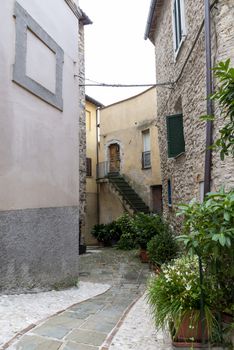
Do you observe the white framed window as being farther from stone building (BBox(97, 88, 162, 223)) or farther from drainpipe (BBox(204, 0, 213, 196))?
stone building (BBox(97, 88, 162, 223))

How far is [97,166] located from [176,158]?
9757 millimetres

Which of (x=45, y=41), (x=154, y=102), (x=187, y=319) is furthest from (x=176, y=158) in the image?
(x=154, y=102)

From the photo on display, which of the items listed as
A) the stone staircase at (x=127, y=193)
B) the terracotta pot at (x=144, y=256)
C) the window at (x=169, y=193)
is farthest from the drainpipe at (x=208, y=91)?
the stone staircase at (x=127, y=193)

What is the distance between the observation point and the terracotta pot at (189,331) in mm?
2707

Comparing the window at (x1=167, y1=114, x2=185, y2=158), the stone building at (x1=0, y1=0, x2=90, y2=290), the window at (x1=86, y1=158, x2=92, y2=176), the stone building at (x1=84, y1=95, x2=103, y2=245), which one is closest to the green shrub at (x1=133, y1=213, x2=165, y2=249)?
the window at (x1=167, y1=114, x2=185, y2=158)

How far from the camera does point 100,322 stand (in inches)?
144

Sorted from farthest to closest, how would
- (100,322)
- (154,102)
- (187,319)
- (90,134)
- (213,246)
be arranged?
1. (90,134)
2. (154,102)
3. (100,322)
4. (187,319)
5. (213,246)

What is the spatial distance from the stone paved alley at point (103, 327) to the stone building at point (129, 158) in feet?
28.1

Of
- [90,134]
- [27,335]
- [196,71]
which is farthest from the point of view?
[90,134]

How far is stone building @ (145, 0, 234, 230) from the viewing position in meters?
4.32

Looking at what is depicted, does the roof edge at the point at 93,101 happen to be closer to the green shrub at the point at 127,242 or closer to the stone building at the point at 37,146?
the green shrub at the point at 127,242

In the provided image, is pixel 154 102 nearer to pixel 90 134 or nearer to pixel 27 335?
pixel 90 134

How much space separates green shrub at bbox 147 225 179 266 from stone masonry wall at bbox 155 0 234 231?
20.6 inches

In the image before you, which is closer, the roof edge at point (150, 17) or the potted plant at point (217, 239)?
the potted plant at point (217, 239)
